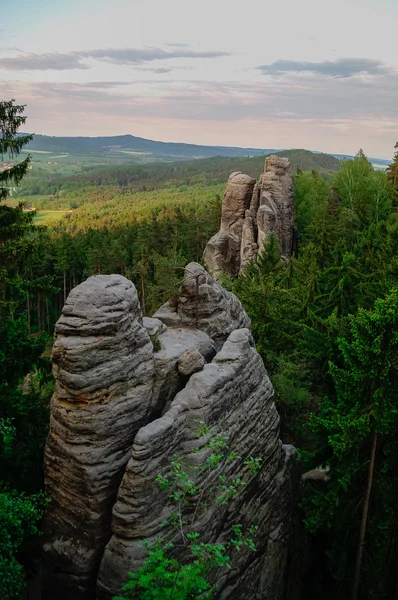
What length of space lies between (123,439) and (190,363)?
2998mm

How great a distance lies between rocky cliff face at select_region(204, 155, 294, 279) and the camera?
4988 cm

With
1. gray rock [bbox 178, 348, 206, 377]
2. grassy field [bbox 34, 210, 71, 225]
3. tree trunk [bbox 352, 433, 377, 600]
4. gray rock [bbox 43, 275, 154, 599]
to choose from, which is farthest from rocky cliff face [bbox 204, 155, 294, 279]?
grassy field [bbox 34, 210, 71, 225]

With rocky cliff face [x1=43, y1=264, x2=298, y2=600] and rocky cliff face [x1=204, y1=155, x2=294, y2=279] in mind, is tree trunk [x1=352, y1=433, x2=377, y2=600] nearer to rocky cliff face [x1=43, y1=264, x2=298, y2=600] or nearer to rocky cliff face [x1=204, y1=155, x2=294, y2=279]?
rocky cliff face [x1=43, y1=264, x2=298, y2=600]

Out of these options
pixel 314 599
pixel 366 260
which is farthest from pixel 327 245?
pixel 314 599

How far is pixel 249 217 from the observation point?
169ft

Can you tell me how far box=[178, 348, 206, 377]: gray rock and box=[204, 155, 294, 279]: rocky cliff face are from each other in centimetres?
3509

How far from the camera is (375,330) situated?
46.1 feet

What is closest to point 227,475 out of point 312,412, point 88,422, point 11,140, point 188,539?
point 188,539

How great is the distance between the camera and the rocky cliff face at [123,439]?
11797 millimetres

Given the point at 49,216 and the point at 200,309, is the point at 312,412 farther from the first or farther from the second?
the point at 49,216

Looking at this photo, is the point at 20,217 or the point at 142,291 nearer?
the point at 20,217

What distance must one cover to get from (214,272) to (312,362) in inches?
1102

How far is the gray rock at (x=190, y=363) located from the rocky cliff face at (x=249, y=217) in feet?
115

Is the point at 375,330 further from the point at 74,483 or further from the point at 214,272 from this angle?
the point at 214,272
